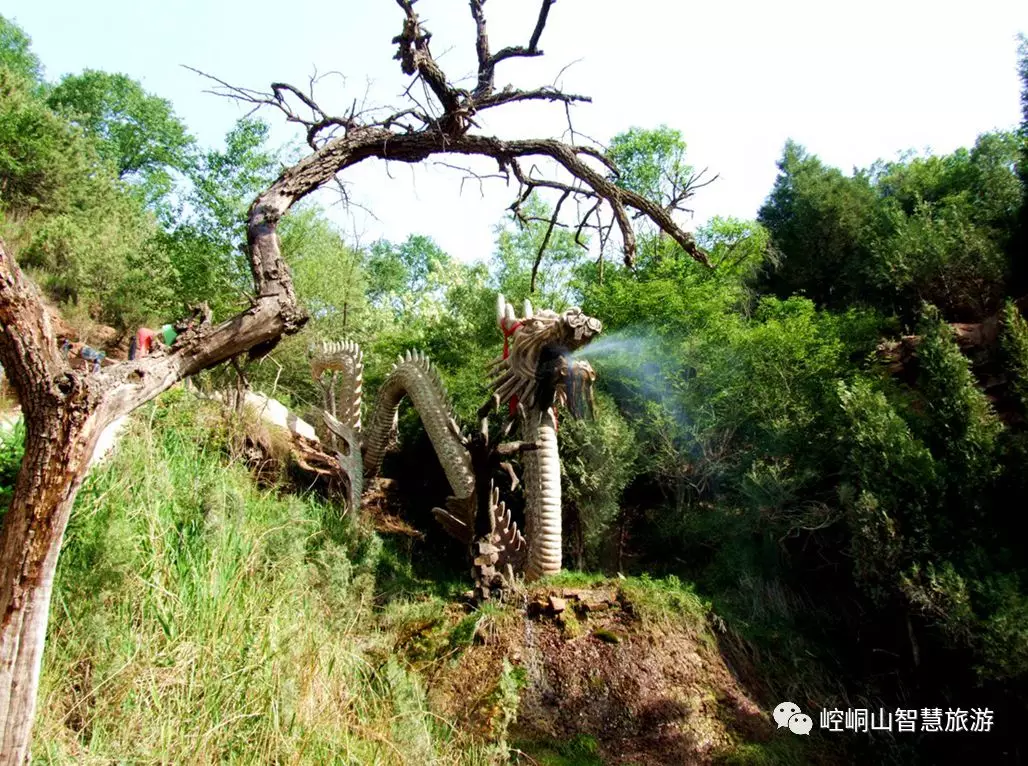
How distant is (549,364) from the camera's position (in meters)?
6.67

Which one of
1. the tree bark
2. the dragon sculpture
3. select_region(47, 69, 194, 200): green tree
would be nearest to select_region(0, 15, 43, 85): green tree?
select_region(47, 69, 194, 200): green tree

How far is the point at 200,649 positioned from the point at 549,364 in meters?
3.88

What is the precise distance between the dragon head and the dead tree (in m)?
2.27

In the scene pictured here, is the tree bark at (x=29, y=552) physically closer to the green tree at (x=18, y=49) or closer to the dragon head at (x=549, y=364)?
A: the dragon head at (x=549, y=364)

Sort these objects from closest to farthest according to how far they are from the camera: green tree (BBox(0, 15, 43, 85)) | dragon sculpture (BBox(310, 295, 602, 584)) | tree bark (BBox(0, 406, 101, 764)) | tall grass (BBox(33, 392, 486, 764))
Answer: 1. tree bark (BBox(0, 406, 101, 764))
2. tall grass (BBox(33, 392, 486, 764))
3. dragon sculpture (BBox(310, 295, 602, 584))
4. green tree (BBox(0, 15, 43, 85))

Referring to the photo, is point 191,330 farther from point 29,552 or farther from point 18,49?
point 18,49

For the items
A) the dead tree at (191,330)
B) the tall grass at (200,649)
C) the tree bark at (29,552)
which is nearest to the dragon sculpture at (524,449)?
the tall grass at (200,649)

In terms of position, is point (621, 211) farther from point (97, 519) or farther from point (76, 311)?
point (76, 311)

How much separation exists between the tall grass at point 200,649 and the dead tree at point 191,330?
72 cm

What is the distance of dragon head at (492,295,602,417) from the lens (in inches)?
253

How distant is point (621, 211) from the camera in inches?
151

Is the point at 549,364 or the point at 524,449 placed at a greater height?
the point at 549,364

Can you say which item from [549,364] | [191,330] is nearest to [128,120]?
[549,364]

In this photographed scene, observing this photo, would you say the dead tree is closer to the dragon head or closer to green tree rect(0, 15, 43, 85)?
the dragon head
